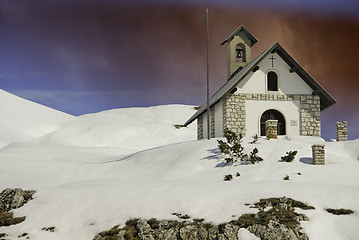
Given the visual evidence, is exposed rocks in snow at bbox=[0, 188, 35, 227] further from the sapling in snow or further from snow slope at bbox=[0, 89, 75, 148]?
snow slope at bbox=[0, 89, 75, 148]

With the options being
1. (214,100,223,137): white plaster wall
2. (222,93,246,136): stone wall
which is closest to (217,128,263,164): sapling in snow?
(222,93,246,136): stone wall

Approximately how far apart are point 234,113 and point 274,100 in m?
3.03

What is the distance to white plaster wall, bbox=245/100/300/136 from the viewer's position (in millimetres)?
23734

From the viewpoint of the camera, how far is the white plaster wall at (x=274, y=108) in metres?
23.7

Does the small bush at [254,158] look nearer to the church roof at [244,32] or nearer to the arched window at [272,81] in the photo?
the arched window at [272,81]

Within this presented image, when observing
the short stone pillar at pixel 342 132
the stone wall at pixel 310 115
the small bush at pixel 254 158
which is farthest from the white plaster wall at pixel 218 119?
the short stone pillar at pixel 342 132

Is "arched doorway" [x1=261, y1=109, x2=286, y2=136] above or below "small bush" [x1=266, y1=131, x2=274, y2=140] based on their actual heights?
above

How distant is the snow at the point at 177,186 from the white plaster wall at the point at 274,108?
1618 millimetres

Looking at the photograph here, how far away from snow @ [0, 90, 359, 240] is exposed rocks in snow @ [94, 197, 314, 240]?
10.5 inches

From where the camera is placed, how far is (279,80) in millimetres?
24297

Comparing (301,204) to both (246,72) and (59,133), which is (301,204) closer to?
(246,72)

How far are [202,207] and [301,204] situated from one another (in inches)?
122

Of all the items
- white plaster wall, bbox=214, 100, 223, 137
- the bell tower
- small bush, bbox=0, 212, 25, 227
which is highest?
the bell tower

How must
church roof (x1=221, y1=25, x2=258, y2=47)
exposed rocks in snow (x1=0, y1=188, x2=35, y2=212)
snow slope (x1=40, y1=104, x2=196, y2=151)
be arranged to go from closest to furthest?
exposed rocks in snow (x1=0, y1=188, x2=35, y2=212) < church roof (x1=221, y1=25, x2=258, y2=47) < snow slope (x1=40, y1=104, x2=196, y2=151)
